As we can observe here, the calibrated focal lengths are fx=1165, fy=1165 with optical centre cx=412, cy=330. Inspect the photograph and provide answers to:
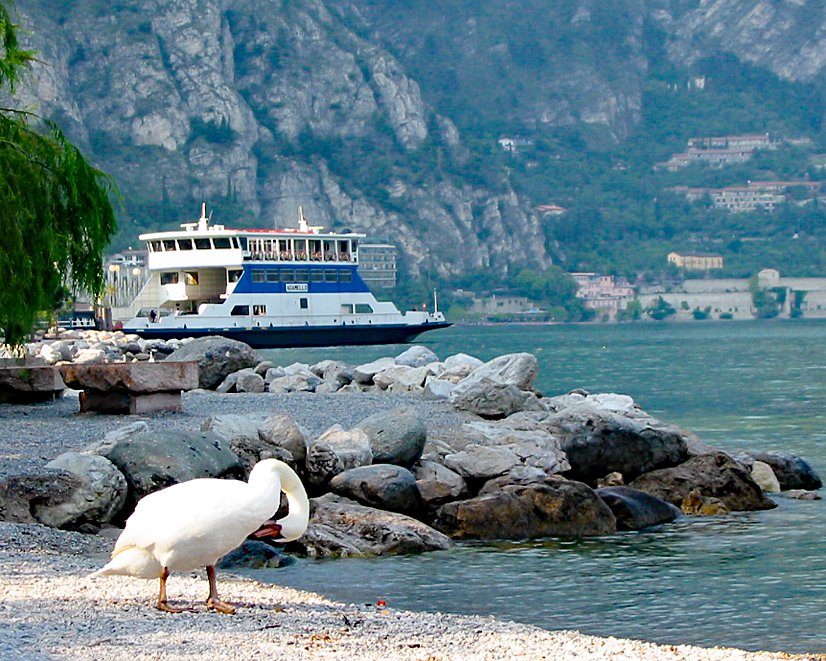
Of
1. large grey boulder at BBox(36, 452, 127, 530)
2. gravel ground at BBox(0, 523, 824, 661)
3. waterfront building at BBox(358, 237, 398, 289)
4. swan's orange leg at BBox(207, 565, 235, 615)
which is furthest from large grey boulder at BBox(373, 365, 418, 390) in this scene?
waterfront building at BBox(358, 237, 398, 289)

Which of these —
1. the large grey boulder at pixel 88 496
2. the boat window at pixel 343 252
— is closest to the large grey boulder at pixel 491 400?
the large grey boulder at pixel 88 496

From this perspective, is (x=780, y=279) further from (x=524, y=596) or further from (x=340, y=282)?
(x=524, y=596)

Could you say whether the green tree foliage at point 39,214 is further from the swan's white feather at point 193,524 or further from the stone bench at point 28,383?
the swan's white feather at point 193,524

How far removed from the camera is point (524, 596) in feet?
27.5

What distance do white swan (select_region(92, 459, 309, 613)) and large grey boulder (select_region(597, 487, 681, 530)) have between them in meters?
5.93

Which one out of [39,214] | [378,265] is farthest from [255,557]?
[378,265]

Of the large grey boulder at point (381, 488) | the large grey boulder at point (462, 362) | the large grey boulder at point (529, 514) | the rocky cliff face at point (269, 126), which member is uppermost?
the rocky cliff face at point (269, 126)

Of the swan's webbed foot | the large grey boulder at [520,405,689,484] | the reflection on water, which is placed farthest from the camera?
the large grey boulder at [520,405,689,484]

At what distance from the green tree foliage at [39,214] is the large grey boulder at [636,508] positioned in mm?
6082

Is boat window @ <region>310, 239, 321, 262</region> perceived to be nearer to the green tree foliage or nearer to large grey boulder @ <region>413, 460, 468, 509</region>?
the green tree foliage

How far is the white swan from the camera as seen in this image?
5762mm

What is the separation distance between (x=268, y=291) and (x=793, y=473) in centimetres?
4059

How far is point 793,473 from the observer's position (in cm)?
1425

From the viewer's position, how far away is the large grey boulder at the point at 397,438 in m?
12.0
